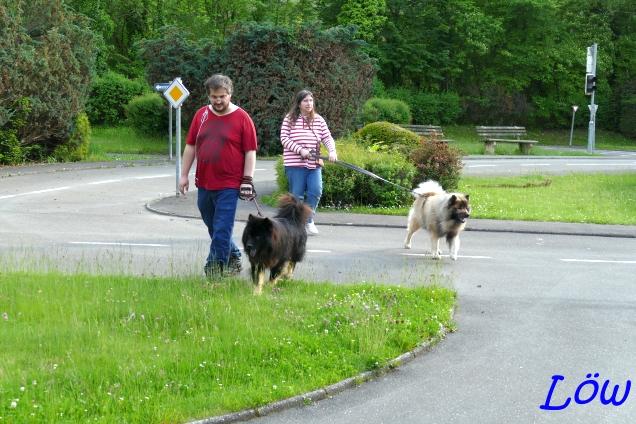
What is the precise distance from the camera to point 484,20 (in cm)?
5684

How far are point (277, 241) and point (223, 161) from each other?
1078 mm

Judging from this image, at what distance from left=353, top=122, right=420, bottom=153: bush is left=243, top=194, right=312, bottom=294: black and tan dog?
35.9 ft

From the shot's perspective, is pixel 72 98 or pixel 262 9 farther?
pixel 262 9

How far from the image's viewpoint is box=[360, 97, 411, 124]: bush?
39.5 m

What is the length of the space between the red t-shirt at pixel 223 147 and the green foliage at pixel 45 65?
53.8ft

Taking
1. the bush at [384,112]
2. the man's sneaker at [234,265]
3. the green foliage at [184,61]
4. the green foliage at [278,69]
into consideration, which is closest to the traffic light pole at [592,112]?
the bush at [384,112]

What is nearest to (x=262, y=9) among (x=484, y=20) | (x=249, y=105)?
(x=484, y=20)

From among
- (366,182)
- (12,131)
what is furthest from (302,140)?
(12,131)

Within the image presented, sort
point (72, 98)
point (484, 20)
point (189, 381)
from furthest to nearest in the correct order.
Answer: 1. point (484, 20)
2. point (72, 98)
3. point (189, 381)

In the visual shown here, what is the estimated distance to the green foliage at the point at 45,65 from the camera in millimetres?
22922

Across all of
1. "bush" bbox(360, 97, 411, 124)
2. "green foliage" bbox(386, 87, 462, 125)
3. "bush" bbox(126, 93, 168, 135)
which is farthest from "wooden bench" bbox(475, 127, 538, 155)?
"bush" bbox(126, 93, 168, 135)

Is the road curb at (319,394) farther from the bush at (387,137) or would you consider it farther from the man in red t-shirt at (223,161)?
the bush at (387,137)

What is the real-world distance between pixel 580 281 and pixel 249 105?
2056 cm

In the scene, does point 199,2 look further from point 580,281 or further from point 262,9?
point 580,281
